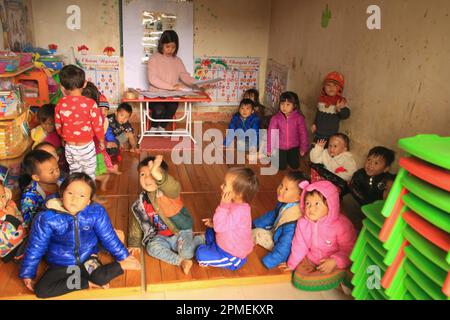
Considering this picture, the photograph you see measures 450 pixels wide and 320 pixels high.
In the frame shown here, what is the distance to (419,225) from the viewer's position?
187 cm

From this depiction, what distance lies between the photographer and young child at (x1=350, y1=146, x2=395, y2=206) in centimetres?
310

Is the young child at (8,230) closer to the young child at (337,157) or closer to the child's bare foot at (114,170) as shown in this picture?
the child's bare foot at (114,170)

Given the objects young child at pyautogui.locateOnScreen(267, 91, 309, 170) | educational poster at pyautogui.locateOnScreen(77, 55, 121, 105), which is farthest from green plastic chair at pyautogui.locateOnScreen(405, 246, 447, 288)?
educational poster at pyautogui.locateOnScreen(77, 55, 121, 105)

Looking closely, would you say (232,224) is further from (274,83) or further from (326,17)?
(274,83)

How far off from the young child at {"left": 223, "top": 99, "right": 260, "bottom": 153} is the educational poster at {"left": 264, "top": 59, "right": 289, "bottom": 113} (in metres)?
0.60

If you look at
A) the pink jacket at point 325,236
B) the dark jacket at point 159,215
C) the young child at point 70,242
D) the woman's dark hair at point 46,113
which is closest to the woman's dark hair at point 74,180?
the young child at point 70,242

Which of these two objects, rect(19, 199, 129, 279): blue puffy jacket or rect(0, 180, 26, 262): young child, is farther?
rect(0, 180, 26, 262): young child

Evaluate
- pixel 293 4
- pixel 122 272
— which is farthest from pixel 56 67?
pixel 122 272

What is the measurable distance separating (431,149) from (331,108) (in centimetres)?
235

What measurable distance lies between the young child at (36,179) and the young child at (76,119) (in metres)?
0.37

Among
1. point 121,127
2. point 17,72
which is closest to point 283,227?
point 121,127

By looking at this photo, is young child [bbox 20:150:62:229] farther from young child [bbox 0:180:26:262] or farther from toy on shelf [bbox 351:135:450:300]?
toy on shelf [bbox 351:135:450:300]

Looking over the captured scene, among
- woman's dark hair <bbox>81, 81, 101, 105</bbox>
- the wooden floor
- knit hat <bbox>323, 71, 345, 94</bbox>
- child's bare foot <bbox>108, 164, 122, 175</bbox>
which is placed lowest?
the wooden floor

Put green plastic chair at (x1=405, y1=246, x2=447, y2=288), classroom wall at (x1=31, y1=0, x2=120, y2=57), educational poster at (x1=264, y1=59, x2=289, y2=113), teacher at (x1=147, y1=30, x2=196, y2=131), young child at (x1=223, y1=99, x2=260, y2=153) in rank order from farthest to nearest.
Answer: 1. educational poster at (x1=264, y1=59, x2=289, y2=113)
2. classroom wall at (x1=31, y1=0, x2=120, y2=57)
3. teacher at (x1=147, y1=30, x2=196, y2=131)
4. young child at (x1=223, y1=99, x2=260, y2=153)
5. green plastic chair at (x1=405, y1=246, x2=447, y2=288)
